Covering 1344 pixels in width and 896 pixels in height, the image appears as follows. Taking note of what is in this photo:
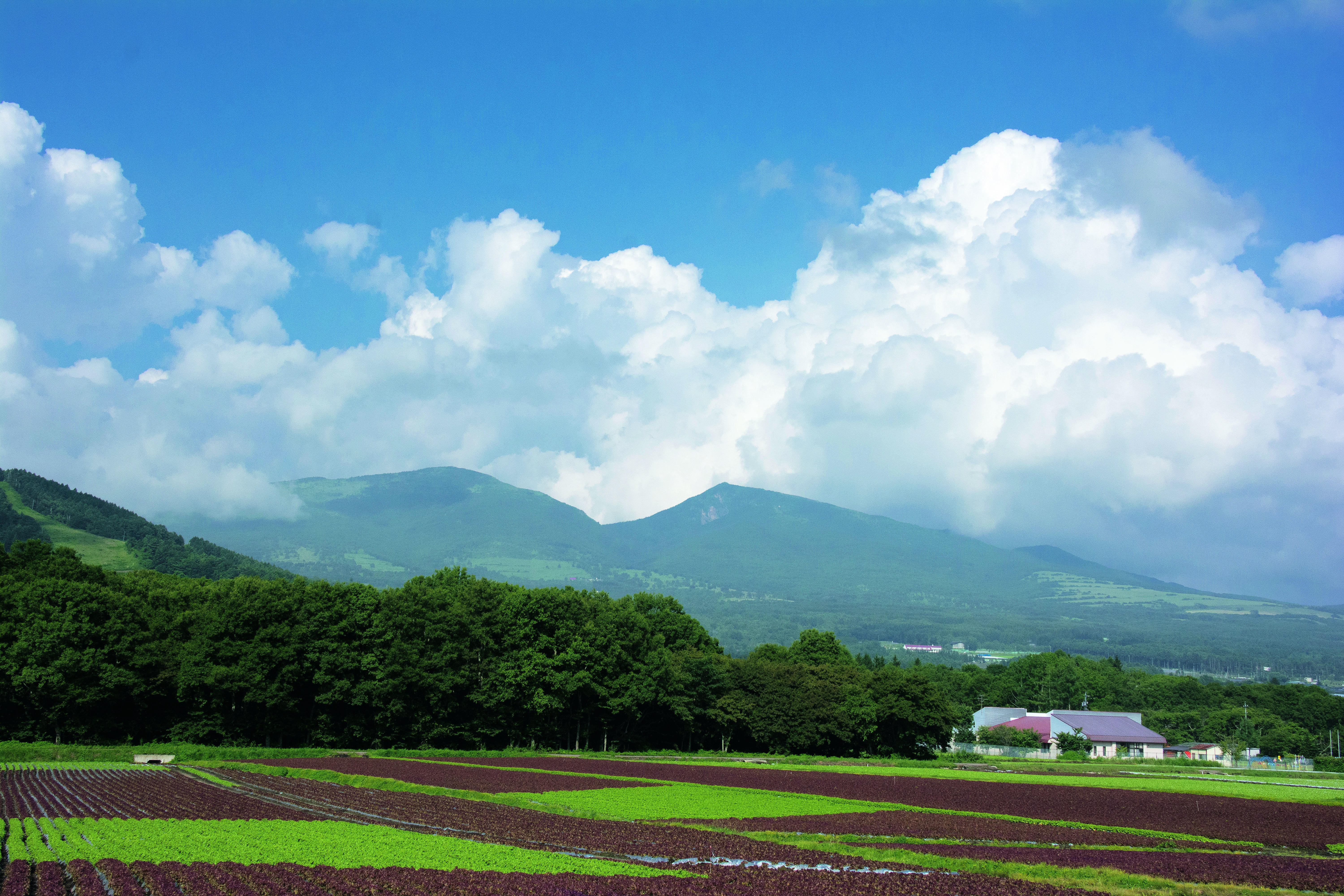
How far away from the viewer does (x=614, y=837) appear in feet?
95.6

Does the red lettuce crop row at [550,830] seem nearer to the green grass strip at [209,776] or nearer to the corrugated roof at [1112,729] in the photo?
the green grass strip at [209,776]

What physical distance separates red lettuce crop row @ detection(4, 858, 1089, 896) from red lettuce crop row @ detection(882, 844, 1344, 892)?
4.64 metres

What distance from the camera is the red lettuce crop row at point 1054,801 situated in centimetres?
3569

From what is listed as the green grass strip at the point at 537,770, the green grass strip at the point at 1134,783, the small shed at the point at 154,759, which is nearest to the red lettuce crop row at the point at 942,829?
the green grass strip at the point at 537,770

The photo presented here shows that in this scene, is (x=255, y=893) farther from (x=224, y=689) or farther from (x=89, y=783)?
(x=224, y=689)

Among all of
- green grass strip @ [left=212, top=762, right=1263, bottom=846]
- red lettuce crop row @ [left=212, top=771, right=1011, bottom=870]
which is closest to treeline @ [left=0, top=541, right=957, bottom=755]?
green grass strip @ [left=212, top=762, right=1263, bottom=846]

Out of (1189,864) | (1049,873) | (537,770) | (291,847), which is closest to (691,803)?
(1049,873)

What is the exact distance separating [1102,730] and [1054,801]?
96553 mm

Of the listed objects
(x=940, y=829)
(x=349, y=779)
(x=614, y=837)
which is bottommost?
(x=349, y=779)

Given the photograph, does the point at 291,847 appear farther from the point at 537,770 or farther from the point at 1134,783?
the point at 1134,783

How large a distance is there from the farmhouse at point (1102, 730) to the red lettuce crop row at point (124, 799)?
102m

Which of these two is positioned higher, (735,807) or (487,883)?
(487,883)

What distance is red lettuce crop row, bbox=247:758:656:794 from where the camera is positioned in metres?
44.3

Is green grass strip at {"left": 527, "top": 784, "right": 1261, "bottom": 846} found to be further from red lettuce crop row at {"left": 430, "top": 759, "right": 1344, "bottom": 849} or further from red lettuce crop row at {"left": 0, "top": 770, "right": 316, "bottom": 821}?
red lettuce crop row at {"left": 0, "top": 770, "right": 316, "bottom": 821}
